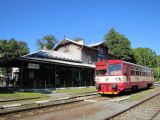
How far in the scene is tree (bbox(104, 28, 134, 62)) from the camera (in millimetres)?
60244

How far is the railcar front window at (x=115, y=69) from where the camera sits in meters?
17.7

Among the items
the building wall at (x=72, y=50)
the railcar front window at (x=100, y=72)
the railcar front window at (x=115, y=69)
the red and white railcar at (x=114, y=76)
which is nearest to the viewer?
the red and white railcar at (x=114, y=76)

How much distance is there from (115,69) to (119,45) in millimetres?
43939

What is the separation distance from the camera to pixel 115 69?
1798 cm

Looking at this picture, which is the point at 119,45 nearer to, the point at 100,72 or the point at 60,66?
the point at 60,66

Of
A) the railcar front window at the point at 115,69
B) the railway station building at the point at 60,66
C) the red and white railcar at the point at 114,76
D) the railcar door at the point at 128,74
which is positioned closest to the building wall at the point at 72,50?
the railway station building at the point at 60,66

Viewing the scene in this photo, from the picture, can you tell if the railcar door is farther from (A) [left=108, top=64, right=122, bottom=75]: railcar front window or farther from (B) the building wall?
(B) the building wall

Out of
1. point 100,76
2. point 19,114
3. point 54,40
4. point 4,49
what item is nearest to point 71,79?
point 100,76

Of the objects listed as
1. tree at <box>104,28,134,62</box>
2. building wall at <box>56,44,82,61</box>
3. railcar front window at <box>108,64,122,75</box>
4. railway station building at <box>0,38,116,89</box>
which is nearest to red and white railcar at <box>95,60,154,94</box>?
railcar front window at <box>108,64,122,75</box>

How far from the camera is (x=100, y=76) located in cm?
1889

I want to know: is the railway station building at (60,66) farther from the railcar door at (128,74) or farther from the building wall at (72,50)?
the railcar door at (128,74)

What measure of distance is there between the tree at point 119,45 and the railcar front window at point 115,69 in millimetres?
42222

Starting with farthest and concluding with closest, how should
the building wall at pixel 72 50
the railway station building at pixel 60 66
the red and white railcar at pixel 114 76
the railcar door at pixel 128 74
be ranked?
the building wall at pixel 72 50 < the railway station building at pixel 60 66 < the railcar door at pixel 128 74 < the red and white railcar at pixel 114 76

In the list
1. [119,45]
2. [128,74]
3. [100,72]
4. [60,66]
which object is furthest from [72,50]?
[119,45]
